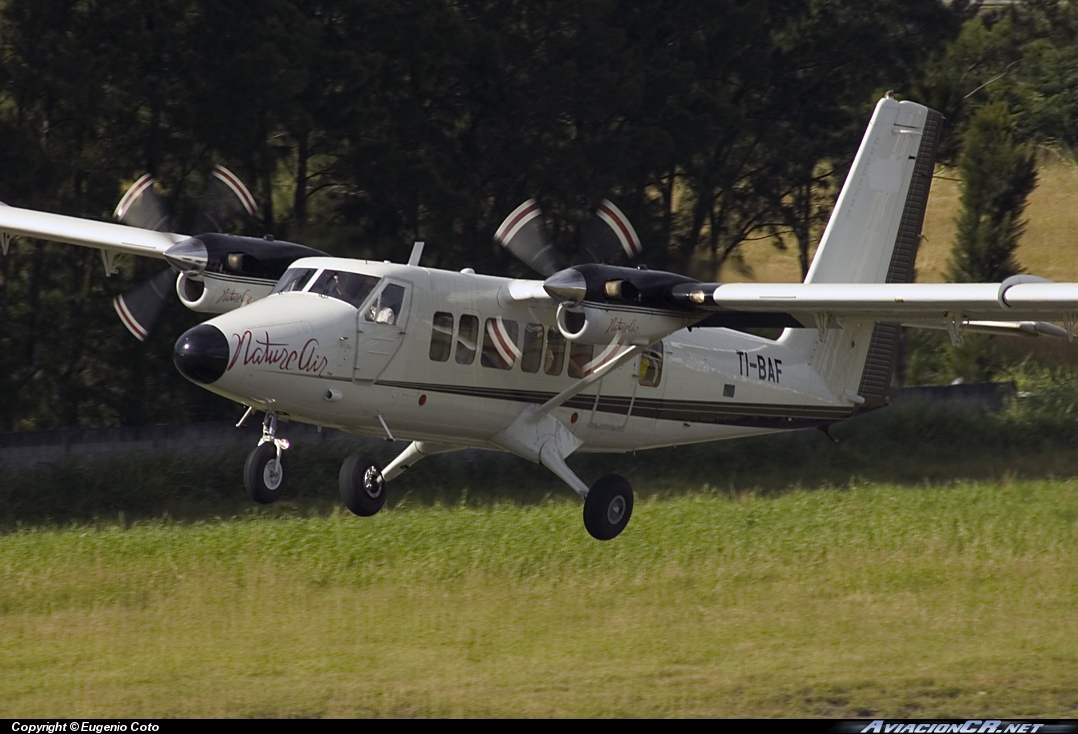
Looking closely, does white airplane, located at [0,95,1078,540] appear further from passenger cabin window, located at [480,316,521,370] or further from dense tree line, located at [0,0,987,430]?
dense tree line, located at [0,0,987,430]

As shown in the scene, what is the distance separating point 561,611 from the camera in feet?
73.8

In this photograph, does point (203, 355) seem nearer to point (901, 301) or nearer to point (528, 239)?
point (528, 239)

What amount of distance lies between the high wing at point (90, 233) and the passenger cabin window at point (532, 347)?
18.5 ft

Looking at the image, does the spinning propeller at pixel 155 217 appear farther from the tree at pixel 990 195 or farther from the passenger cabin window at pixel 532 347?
the tree at pixel 990 195

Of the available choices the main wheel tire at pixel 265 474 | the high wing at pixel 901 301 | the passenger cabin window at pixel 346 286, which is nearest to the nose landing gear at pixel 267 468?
the main wheel tire at pixel 265 474

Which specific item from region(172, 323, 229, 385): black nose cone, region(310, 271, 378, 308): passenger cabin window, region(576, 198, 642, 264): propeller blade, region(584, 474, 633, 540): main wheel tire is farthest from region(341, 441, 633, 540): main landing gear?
region(172, 323, 229, 385): black nose cone

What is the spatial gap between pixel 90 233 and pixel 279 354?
277 inches

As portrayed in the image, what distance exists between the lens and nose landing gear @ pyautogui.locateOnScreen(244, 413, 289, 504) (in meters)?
17.2

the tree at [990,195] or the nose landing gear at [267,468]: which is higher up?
the tree at [990,195]

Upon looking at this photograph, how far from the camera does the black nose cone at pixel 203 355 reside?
15656 millimetres

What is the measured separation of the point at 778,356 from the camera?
2152cm

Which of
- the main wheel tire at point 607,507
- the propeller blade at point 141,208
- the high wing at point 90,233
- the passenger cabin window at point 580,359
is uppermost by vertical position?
the propeller blade at point 141,208

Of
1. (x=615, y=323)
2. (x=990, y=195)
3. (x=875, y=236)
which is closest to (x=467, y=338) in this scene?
(x=615, y=323)

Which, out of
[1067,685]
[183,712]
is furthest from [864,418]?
[183,712]
